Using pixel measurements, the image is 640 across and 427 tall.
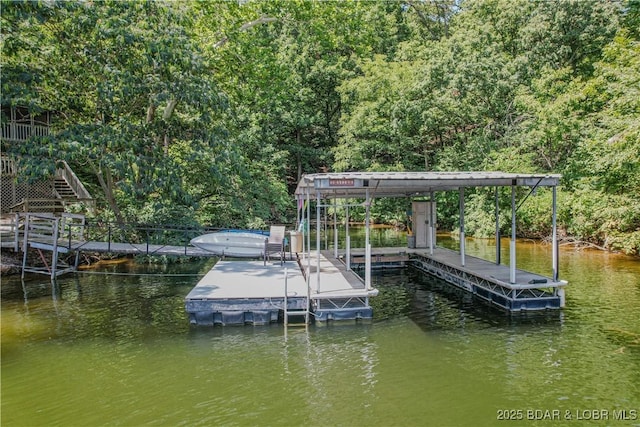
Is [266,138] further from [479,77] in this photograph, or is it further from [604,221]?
[604,221]

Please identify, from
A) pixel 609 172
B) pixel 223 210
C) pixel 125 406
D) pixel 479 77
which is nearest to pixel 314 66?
pixel 479 77

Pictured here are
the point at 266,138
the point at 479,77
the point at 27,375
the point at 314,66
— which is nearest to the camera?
the point at 27,375

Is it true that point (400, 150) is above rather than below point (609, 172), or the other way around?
above

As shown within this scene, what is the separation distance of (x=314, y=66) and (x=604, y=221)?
22.4 metres

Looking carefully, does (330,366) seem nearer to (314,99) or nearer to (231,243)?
(231,243)

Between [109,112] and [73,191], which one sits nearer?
[109,112]

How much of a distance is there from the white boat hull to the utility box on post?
6583 millimetres

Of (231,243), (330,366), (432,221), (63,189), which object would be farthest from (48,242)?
(432,221)

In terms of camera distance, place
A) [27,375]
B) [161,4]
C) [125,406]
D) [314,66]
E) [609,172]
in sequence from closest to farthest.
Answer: [125,406] → [27,375] → [161,4] → [609,172] → [314,66]

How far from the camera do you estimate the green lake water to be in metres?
6.61

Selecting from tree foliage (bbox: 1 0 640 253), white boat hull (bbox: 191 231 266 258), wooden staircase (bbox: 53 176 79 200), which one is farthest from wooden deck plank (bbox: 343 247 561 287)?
wooden staircase (bbox: 53 176 79 200)

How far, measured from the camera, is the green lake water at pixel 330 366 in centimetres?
661

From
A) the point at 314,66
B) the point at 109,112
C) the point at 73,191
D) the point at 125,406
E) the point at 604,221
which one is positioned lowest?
the point at 125,406

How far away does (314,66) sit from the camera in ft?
113
